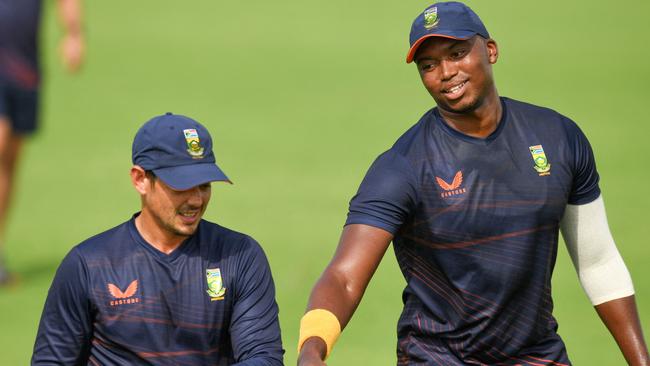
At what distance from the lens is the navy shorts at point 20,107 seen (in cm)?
1195

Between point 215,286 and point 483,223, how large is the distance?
1.21 metres

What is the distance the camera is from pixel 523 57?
71.7ft

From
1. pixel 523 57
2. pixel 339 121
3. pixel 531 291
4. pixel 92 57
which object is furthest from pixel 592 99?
pixel 531 291

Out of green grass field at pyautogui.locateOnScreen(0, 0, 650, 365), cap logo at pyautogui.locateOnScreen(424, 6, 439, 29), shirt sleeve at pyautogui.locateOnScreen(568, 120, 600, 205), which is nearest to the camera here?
cap logo at pyautogui.locateOnScreen(424, 6, 439, 29)

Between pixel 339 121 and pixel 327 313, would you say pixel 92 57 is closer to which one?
pixel 339 121

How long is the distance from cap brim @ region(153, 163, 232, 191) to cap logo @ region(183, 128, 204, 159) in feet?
0.20

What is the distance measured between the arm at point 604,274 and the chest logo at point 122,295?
1.98 m

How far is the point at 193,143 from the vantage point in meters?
6.25

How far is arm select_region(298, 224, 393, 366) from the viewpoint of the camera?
550 cm

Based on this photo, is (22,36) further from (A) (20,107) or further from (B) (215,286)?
(B) (215,286)

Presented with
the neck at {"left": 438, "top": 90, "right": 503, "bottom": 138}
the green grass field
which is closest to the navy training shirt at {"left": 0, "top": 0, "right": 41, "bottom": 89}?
→ the green grass field

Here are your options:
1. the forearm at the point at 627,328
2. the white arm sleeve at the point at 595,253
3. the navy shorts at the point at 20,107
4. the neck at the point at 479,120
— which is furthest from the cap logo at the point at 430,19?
the navy shorts at the point at 20,107

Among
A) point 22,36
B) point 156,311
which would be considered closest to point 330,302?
point 156,311

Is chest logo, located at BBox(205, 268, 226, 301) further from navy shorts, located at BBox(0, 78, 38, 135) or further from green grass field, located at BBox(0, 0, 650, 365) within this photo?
navy shorts, located at BBox(0, 78, 38, 135)
